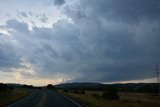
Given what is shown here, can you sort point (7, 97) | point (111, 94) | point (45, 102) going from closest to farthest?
point (45, 102), point (7, 97), point (111, 94)

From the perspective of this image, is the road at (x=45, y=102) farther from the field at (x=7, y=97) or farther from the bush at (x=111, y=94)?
the bush at (x=111, y=94)

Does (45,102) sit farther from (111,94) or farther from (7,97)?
(111,94)

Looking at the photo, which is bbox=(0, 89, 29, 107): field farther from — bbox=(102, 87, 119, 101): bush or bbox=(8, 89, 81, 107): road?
bbox=(102, 87, 119, 101): bush

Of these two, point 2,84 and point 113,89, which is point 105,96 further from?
point 2,84

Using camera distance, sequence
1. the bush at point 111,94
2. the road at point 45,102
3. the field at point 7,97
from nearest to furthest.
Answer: the road at point 45,102, the field at point 7,97, the bush at point 111,94

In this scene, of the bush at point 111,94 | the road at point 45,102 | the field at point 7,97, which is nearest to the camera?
the road at point 45,102

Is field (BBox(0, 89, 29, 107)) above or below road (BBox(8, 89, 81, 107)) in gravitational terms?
above

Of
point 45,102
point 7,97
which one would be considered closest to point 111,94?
point 7,97

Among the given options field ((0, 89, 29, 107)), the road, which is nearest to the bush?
the road

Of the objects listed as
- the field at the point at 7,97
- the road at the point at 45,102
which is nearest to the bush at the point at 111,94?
the road at the point at 45,102

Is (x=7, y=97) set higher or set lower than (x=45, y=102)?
higher

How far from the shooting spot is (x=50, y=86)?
536ft

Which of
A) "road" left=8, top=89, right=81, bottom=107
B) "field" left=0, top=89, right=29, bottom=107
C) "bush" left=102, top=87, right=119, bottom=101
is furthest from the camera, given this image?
"bush" left=102, top=87, right=119, bottom=101

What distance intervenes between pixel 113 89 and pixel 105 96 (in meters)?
1.76
